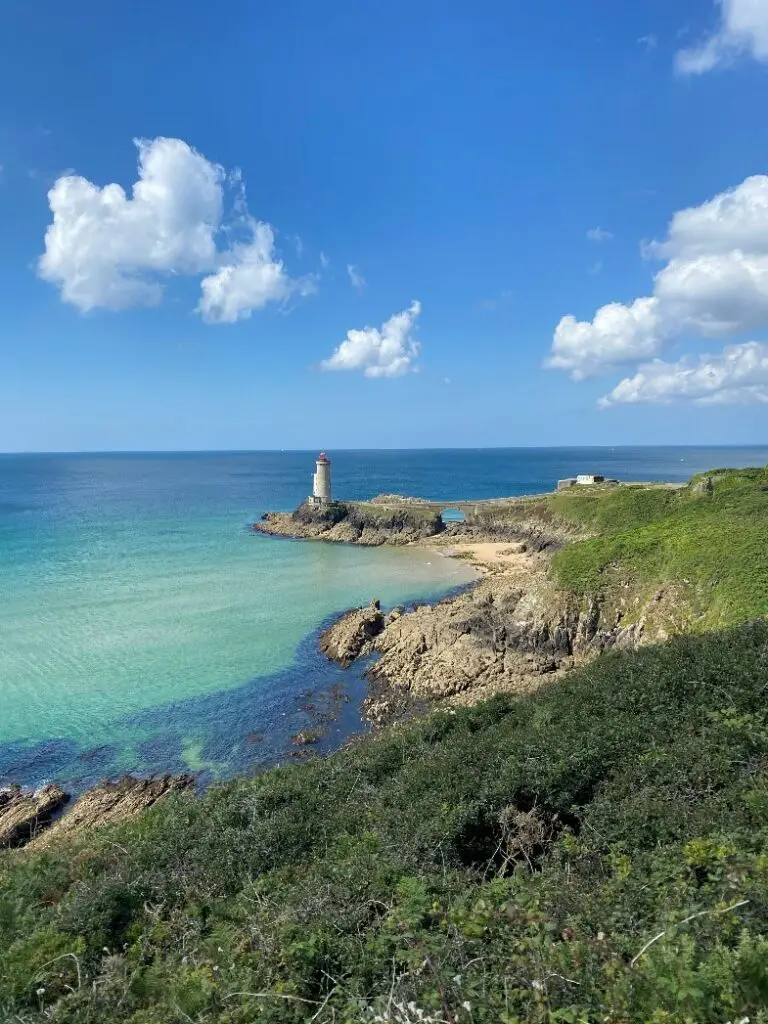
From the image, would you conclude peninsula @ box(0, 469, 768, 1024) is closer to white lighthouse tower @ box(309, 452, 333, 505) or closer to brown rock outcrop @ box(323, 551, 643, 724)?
brown rock outcrop @ box(323, 551, 643, 724)

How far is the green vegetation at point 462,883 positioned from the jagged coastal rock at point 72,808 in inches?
125

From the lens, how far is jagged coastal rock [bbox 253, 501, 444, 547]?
62406mm

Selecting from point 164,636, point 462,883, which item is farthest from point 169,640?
point 462,883

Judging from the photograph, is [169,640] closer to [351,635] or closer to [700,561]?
[351,635]

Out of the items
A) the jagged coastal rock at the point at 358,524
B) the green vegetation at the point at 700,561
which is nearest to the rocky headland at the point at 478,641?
the green vegetation at the point at 700,561

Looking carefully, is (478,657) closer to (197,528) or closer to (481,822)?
(481,822)

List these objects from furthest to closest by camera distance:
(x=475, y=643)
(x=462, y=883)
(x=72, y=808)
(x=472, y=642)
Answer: (x=472, y=642), (x=475, y=643), (x=72, y=808), (x=462, y=883)

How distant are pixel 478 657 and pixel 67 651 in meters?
19.9

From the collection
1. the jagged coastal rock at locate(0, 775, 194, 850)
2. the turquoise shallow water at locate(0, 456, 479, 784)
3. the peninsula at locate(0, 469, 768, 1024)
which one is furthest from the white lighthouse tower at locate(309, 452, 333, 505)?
the peninsula at locate(0, 469, 768, 1024)

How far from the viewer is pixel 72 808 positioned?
55.2 ft

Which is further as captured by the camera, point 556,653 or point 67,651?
point 67,651

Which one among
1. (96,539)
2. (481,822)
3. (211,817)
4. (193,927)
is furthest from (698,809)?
(96,539)

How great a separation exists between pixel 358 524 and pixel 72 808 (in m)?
50.2

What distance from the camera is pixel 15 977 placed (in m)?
6.84
